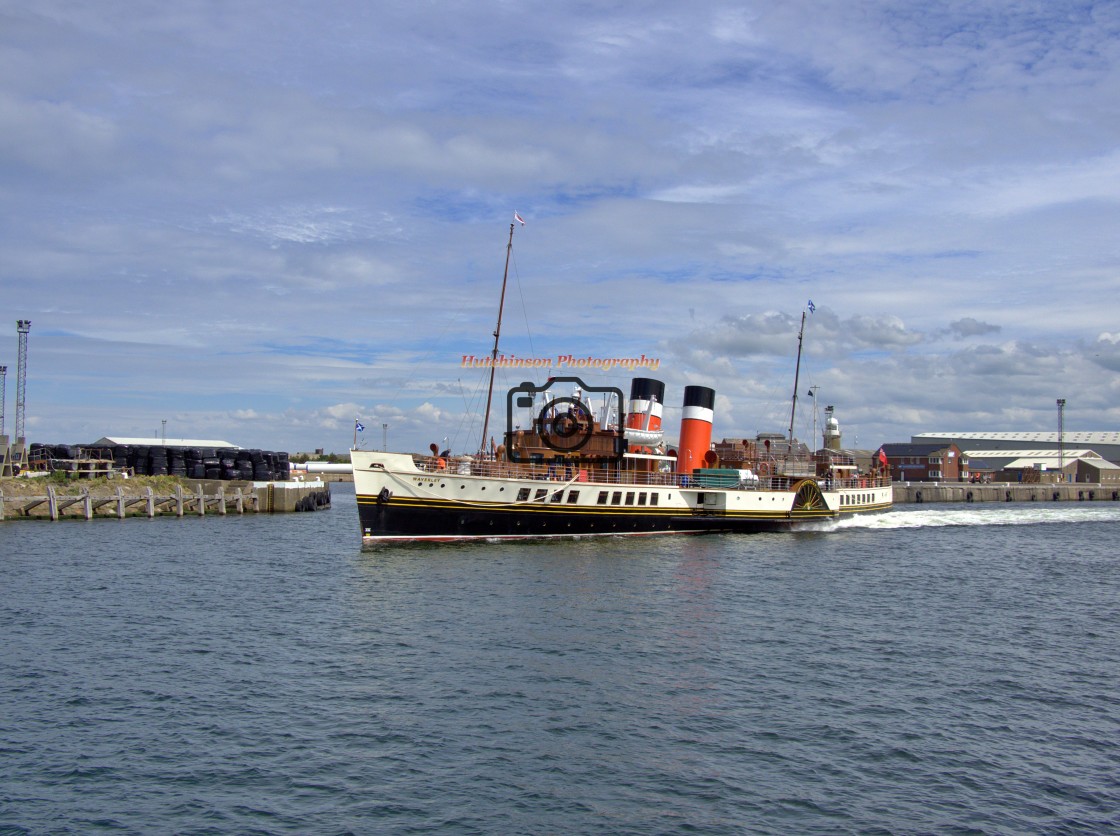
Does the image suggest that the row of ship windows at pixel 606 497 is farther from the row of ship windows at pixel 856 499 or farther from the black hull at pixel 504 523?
the row of ship windows at pixel 856 499


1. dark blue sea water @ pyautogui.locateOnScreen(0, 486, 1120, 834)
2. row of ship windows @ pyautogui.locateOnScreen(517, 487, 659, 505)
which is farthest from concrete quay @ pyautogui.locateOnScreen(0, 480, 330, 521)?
row of ship windows @ pyautogui.locateOnScreen(517, 487, 659, 505)

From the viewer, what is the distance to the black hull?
42.7 meters

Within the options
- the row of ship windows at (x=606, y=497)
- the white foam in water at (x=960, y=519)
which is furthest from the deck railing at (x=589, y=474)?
the white foam in water at (x=960, y=519)

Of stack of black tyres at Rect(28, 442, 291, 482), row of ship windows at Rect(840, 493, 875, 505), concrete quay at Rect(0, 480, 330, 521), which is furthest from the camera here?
stack of black tyres at Rect(28, 442, 291, 482)

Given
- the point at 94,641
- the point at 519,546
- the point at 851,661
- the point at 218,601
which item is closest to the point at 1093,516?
the point at 519,546

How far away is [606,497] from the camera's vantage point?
4794 cm

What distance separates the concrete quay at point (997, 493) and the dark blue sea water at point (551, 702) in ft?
312

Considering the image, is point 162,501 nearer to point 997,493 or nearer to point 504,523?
point 504,523

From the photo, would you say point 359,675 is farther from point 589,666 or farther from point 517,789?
point 517,789

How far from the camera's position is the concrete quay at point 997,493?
127m

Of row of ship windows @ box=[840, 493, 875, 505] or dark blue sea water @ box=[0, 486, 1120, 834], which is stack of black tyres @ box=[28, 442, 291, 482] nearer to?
dark blue sea water @ box=[0, 486, 1120, 834]

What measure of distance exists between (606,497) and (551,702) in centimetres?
2959

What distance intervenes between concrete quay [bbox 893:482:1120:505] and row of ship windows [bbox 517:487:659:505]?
84.4 m

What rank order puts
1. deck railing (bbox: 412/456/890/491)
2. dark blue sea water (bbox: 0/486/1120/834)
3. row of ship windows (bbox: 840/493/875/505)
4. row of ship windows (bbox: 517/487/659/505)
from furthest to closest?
row of ship windows (bbox: 840/493/875/505)
row of ship windows (bbox: 517/487/659/505)
deck railing (bbox: 412/456/890/491)
dark blue sea water (bbox: 0/486/1120/834)
